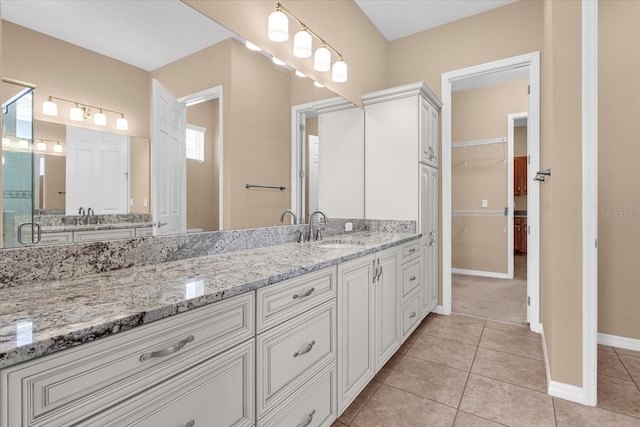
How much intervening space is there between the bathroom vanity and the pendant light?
1293 mm

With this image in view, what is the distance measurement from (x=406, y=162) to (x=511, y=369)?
1.77m

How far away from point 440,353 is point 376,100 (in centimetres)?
228

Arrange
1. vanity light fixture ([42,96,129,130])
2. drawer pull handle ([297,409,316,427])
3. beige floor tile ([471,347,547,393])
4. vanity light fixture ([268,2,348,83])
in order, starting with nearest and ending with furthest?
1. vanity light fixture ([42,96,129,130])
2. drawer pull handle ([297,409,316,427])
3. vanity light fixture ([268,2,348,83])
4. beige floor tile ([471,347,547,393])

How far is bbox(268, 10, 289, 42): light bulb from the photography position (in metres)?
1.88

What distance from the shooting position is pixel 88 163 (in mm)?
1210

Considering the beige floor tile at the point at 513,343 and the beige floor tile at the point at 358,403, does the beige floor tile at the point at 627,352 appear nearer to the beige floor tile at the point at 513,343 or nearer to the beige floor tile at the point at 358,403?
the beige floor tile at the point at 513,343

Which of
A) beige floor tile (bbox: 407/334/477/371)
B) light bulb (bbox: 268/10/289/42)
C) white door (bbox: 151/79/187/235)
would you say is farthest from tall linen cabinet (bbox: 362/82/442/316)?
white door (bbox: 151/79/187/235)

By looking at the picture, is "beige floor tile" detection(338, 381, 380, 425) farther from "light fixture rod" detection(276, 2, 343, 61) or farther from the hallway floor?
"light fixture rod" detection(276, 2, 343, 61)

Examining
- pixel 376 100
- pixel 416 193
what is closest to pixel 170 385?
pixel 416 193

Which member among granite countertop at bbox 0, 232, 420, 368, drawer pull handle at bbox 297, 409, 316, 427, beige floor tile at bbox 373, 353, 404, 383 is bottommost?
beige floor tile at bbox 373, 353, 404, 383

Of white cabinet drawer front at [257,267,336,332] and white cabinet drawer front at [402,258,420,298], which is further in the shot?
white cabinet drawer front at [402,258,420,298]

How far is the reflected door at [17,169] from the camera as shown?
0.98 meters

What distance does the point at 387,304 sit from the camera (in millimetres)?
2068

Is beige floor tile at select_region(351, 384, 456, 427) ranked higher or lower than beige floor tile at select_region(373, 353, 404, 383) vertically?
lower
